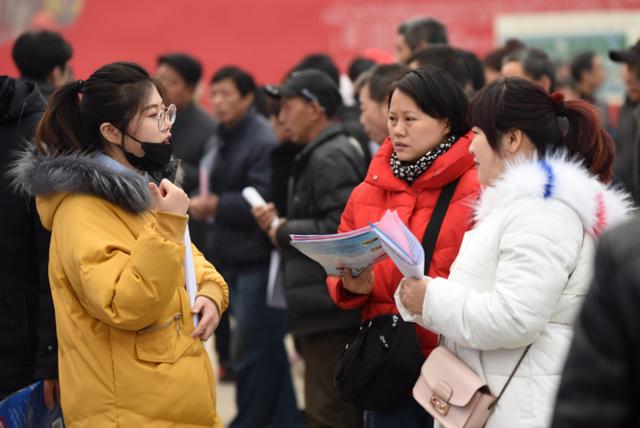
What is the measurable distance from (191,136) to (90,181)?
12.8 ft

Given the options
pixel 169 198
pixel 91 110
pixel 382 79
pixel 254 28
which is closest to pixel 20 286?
pixel 91 110

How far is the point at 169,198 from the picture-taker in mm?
2840

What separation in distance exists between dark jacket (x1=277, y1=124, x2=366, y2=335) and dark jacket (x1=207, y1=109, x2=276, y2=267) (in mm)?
1230

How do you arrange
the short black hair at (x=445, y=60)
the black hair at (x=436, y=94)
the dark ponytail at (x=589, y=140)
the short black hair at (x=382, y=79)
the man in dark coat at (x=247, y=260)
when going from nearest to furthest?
1. the dark ponytail at (x=589, y=140)
2. the black hair at (x=436, y=94)
3. the short black hair at (x=382, y=79)
4. the short black hair at (x=445, y=60)
5. the man in dark coat at (x=247, y=260)

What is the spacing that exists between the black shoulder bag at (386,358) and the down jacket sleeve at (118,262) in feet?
2.43

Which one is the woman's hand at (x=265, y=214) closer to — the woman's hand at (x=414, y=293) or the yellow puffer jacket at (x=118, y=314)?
the yellow puffer jacket at (x=118, y=314)

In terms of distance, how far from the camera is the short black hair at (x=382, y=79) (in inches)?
174

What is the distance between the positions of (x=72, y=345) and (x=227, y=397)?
4.06 m

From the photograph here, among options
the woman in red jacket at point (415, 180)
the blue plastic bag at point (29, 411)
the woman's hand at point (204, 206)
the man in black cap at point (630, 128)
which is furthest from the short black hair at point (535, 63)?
the blue plastic bag at point (29, 411)

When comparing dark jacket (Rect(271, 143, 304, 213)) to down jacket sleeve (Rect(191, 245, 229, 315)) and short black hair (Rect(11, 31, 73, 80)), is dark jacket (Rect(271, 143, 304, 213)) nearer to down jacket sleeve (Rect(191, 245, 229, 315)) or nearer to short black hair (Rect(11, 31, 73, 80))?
short black hair (Rect(11, 31, 73, 80))

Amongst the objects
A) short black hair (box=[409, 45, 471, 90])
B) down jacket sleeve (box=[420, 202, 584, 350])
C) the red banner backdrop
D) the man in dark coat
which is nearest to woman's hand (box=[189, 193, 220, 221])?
the man in dark coat

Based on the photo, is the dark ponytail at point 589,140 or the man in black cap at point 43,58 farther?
the man in black cap at point 43,58

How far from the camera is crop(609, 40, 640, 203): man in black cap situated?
5.08m

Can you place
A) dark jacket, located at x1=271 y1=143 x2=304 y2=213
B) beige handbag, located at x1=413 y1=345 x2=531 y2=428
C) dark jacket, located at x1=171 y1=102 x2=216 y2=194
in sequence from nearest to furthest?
beige handbag, located at x1=413 y1=345 x2=531 y2=428 → dark jacket, located at x1=271 y1=143 x2=304 y2=213 → dark jacket, located at x1=171 y1=102 x2=216 y2=194
